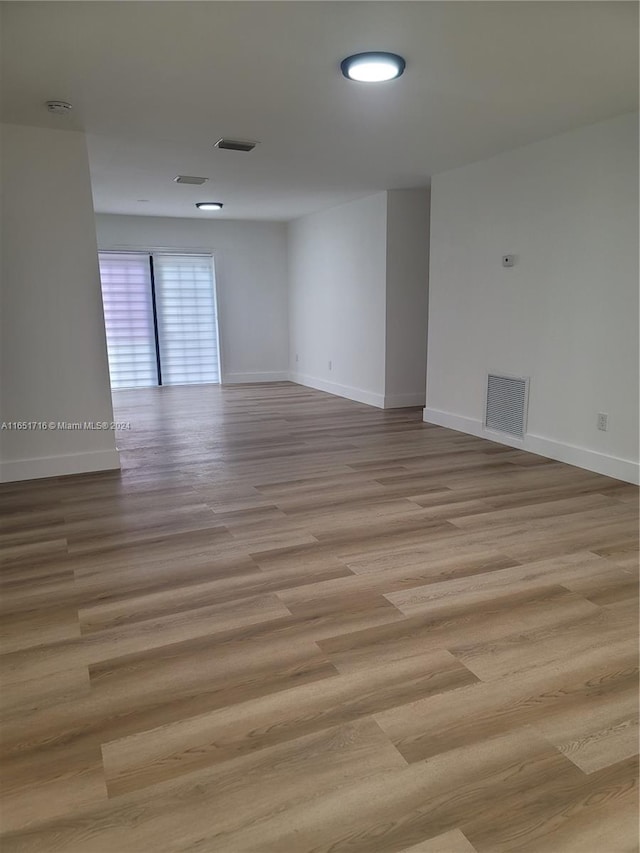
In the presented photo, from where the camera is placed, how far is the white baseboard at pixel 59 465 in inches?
160

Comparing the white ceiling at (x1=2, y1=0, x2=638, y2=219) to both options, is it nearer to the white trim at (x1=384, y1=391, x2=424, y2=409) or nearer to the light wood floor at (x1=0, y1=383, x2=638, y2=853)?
the light wood floor at (x1=0, y1=383, x2=638, y2=853)

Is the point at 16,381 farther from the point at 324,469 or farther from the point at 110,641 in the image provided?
the point at 110,641

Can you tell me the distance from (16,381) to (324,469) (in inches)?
87.4

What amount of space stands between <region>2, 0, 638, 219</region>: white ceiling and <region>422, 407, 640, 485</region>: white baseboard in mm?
2217

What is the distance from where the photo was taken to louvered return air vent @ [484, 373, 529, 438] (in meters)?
4.71

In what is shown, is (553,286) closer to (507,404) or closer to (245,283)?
(507,404)

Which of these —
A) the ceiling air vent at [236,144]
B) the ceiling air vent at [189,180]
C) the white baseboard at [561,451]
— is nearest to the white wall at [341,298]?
the white baseboard at [561,451]

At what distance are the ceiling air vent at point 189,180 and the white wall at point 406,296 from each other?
199 cm

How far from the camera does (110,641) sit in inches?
83.5

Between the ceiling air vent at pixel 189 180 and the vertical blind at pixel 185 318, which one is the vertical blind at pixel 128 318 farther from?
the ceiling air vent at pixel 189 180

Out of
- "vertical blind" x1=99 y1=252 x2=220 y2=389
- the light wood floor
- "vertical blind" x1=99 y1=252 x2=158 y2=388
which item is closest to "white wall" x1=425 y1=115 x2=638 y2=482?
the light wood floor

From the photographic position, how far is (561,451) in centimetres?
439

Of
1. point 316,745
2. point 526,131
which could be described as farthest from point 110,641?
point 526,131

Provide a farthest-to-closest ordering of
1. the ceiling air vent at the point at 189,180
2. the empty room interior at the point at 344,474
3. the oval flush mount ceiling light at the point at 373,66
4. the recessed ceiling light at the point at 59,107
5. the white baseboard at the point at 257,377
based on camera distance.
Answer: the white baseboard at the point at 257,377 < the ceiling air vent at the point at 189,180 < the recessed ceiling light at the point at 59,107 < the oval flush mount ceiling light at the point at 373,66 < the empty room interior at the point at 344,474
